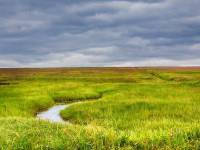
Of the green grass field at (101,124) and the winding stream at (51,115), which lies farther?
the winding stream at (51,115)

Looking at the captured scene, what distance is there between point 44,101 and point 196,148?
33.7 m

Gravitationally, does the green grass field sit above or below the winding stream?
above

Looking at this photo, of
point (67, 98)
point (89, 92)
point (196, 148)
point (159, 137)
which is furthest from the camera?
point (89, 92)

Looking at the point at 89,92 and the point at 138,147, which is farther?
the point at 89,92

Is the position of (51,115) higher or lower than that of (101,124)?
lower

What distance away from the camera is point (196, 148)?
1273 cm

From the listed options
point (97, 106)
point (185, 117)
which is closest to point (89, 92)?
point (97, 106)

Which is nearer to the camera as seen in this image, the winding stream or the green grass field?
the green grass field

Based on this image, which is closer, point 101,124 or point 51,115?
point 101,124

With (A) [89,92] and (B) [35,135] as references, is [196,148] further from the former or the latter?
(A) [89,92]

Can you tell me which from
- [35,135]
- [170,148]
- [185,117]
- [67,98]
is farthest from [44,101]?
[170,148]

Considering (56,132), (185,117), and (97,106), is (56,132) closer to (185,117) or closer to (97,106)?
(185,117)

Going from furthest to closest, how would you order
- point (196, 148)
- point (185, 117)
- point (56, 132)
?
point (185, 117) → point (56, 132) → point (196, 148)

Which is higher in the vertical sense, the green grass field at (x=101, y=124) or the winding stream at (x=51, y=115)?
the green grass field at (x=101, y=124)
